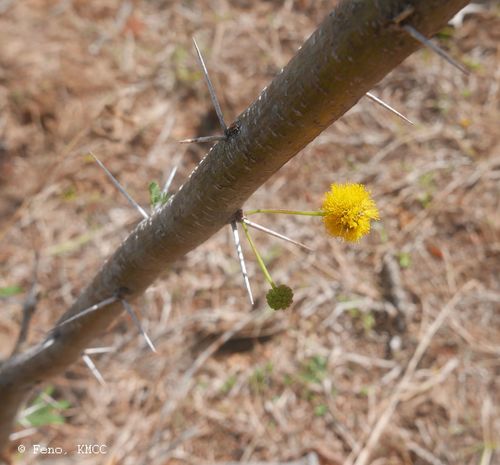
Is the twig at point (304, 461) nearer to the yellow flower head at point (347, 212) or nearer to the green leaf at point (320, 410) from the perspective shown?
the green leaf at point (320, 410)

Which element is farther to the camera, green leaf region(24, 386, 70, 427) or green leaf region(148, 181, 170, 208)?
green leaf region(24, 386, 70, 427)

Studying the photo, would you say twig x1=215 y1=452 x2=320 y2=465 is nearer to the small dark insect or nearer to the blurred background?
the blurred background

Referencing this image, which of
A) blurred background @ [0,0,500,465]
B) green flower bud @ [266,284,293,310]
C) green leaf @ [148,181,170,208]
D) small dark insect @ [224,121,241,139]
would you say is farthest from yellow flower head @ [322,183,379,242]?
blurred background @ [0,0,500,465]

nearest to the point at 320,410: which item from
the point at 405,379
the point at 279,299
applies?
the point at 405,379

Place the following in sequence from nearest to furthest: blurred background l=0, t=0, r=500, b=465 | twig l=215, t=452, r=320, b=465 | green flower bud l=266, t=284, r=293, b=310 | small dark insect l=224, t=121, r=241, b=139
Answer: small dark insect l=224, t=121, r=241, b=139 → green flower bud l=266, t=284, r=293, b=310 → twig l=215, t=452, r=320, b=465 → blurred background l=0, t=0, r=500, b=465

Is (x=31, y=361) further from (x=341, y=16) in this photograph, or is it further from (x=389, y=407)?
(x=389, y=407)
